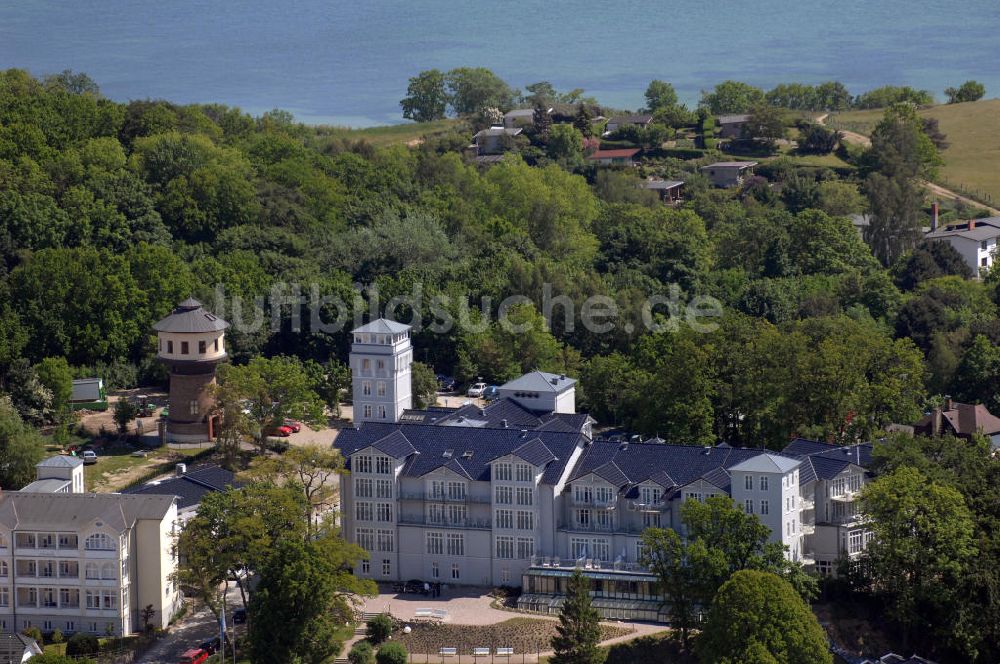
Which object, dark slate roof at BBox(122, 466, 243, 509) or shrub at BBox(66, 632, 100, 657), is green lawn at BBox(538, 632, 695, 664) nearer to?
dark slate roof at BBox(122, 466, 243, 509)

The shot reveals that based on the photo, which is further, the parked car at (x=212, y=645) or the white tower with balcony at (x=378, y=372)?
the white tower with balcony at (x=378, y=372)

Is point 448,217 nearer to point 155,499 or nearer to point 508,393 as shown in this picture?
point 508,393

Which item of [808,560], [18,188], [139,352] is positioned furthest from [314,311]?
[808,560]

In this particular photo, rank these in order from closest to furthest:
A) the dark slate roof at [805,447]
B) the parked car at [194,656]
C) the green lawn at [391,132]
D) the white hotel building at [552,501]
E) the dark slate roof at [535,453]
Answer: the parked car at [194,656]
the white hotel building at [552,501]
the dark slate roof at [535,453]
the dark slate roof at [805,447]
the green lawn at [391,132]

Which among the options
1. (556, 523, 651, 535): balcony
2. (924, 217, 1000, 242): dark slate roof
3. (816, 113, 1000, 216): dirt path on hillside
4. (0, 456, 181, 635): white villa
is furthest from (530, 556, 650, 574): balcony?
(816, 113, 1000, 216): dirt path on hillside

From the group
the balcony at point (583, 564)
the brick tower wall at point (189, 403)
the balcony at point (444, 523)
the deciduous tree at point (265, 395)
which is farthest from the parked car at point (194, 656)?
the brick tower wall at point (189, 403)

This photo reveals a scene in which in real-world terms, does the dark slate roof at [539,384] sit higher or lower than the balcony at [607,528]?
higher

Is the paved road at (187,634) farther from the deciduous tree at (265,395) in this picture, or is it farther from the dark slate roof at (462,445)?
the deciduous tree at (265,395)
